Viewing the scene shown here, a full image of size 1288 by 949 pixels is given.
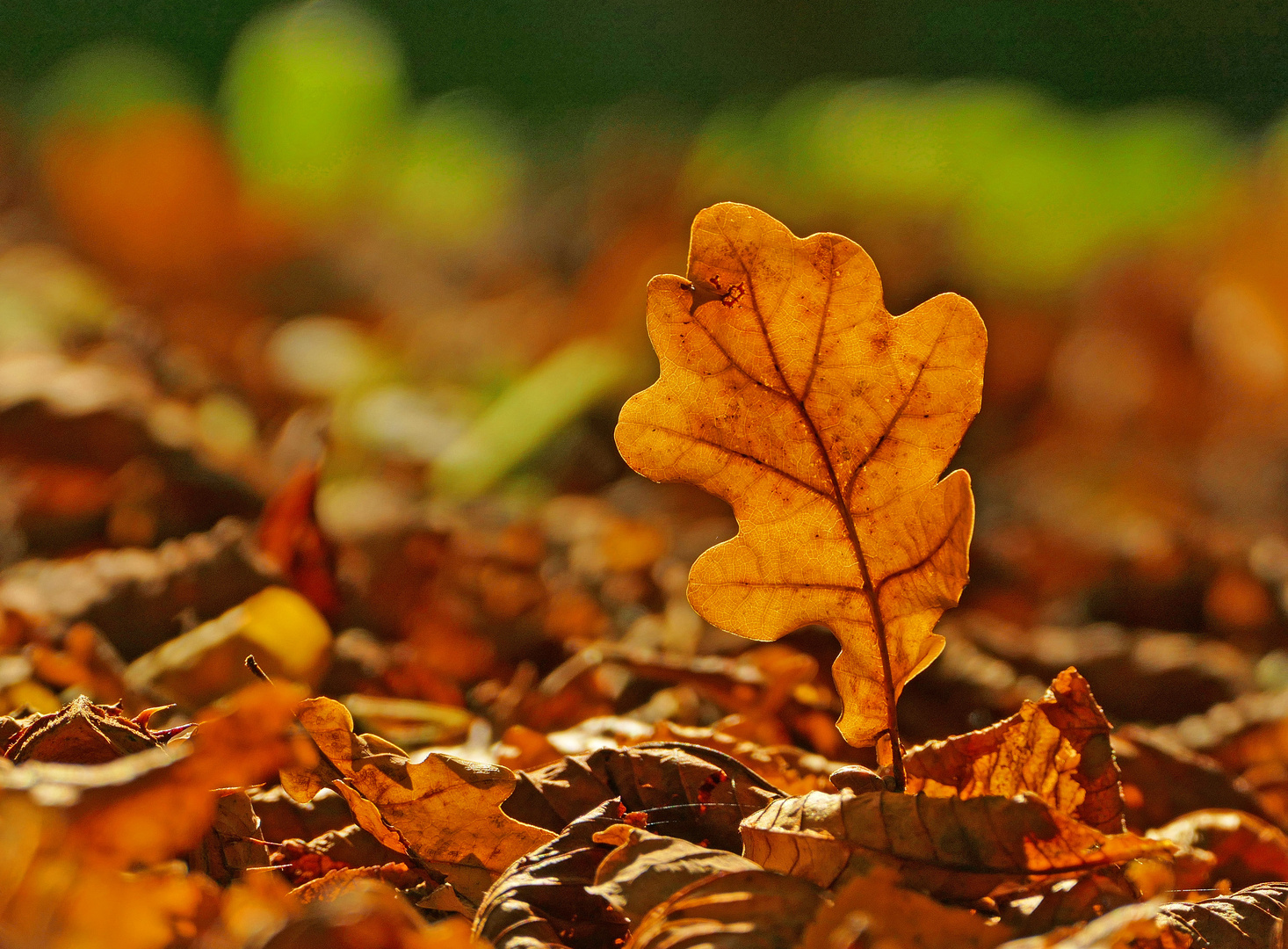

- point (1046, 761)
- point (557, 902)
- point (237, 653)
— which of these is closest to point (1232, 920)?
point (1046, 761)

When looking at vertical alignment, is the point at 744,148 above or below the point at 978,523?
above

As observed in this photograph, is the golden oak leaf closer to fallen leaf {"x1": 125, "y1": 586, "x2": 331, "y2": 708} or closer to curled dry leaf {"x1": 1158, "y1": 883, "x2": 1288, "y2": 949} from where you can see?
curled dry leaf {"x1": 1158, "y1": 883, "x2": 1288, "y2": 949}

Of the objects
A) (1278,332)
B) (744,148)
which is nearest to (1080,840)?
(1278,332)

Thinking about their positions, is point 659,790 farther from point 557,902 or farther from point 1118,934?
point 1118,934

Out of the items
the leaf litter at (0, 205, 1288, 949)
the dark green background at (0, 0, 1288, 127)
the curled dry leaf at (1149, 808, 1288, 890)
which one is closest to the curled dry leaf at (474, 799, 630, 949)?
the leaf litter at (0, 205, 1288, 949)

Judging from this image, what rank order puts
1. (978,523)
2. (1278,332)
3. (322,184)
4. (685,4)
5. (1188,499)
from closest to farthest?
(978,523), (1188,499), (1278,332), (322,184), (685,4)

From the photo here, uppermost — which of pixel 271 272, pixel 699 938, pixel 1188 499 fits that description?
pixel 699 938

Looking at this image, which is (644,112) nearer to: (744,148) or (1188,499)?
(744,148)
